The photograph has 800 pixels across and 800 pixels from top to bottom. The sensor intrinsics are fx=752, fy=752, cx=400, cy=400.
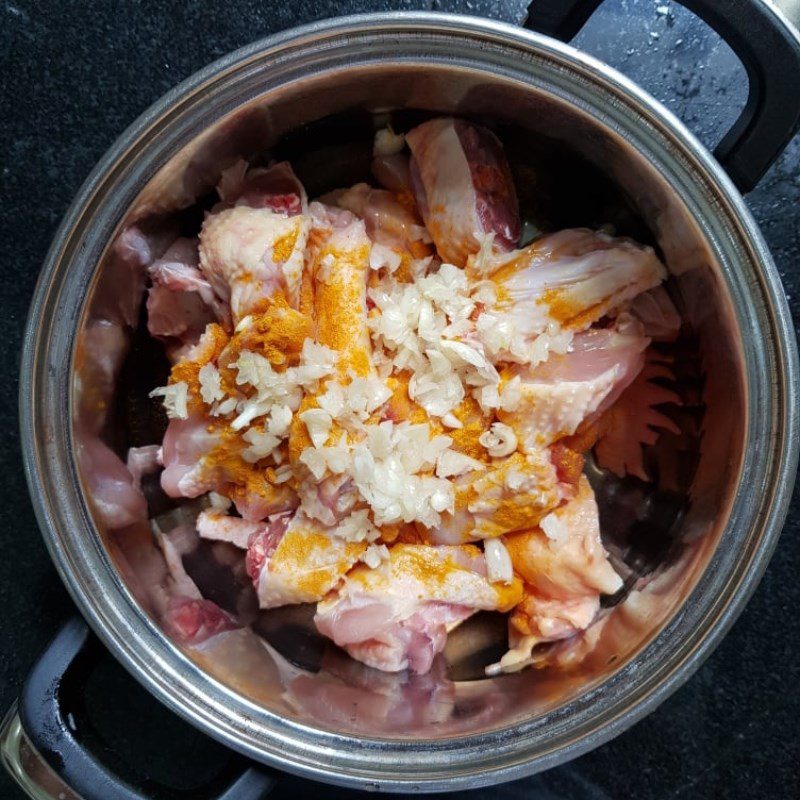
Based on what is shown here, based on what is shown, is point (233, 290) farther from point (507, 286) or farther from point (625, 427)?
point (625, 427)

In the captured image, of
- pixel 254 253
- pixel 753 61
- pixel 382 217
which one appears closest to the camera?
pixel 753 61

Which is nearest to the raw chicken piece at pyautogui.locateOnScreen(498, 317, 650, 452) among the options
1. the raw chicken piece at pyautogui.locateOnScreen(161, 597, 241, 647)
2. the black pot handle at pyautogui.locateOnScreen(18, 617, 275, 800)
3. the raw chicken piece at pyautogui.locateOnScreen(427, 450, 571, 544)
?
the raw chicken piece at pyautogui.locateOnScreen(427, 450, 571, 544)

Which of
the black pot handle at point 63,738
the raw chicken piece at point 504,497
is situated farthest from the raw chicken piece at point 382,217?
the black pot handle at point 63,738

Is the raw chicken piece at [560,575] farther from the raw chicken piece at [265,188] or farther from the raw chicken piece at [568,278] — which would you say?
the raw chicken piece at [265,188]

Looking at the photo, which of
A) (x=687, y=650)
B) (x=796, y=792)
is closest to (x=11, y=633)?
(x=687, y=650)

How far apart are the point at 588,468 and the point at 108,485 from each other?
74 cm

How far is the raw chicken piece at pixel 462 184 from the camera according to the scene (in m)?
1.09

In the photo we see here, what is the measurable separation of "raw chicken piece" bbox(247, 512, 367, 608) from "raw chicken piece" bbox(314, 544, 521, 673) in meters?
0.03

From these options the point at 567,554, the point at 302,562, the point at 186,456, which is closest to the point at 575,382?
the point at 567,554

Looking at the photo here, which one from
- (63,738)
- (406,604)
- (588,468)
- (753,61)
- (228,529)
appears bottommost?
(63,738)

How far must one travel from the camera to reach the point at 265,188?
43.9 inches

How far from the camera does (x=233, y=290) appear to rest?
1.08 m

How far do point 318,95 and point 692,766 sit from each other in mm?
1212

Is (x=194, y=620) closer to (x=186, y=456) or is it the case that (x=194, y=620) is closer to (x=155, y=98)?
(x=186, y=456)
